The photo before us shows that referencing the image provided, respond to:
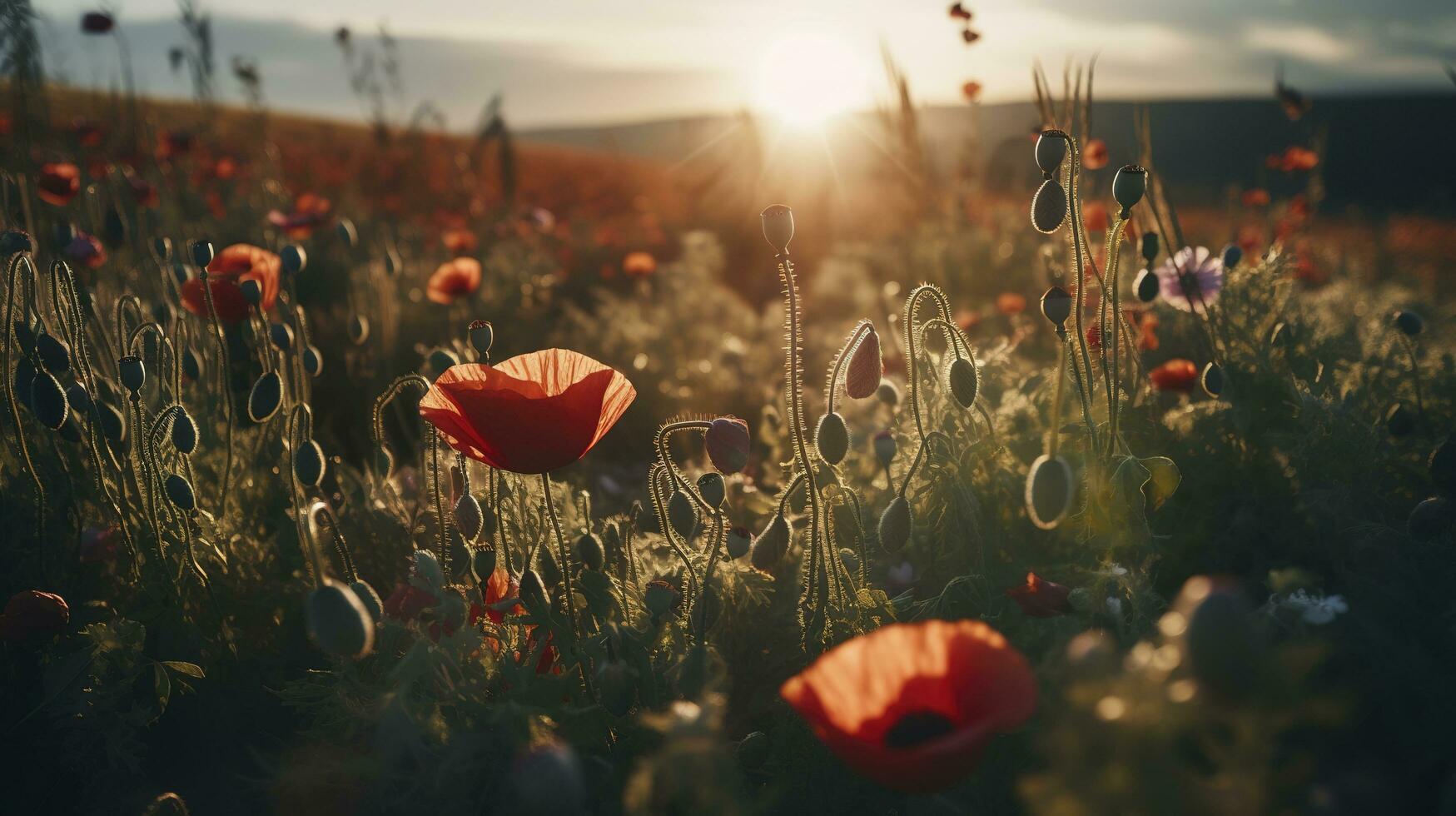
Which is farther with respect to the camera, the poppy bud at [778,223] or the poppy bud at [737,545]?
the poppy bud at [737,545]

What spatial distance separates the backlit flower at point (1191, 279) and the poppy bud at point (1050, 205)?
86 centimetres

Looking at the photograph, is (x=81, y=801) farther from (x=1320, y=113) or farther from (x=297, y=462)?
(x=1320, y=113)

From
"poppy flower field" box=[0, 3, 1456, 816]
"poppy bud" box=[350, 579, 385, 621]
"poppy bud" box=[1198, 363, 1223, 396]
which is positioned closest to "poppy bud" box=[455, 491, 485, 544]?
"poppy flower field" box=[0, 3, 1456, 816]

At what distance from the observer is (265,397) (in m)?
1.72

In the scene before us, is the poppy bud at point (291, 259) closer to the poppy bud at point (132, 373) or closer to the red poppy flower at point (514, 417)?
the poppy bud at point (132, 373)

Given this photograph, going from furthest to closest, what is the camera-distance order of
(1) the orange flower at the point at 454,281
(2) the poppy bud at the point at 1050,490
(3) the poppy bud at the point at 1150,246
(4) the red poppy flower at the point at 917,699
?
(1) the orange flower at the point at 454,281
(3) the poppy bud at the point at 1150,246
(2) the poppy bud at the point at 1050,490
(4) the red poppy flower at the point at 917,699

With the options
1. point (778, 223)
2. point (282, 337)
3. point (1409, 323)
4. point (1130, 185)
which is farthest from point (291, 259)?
point (1409, 323)

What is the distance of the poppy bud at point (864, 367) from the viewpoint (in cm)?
148

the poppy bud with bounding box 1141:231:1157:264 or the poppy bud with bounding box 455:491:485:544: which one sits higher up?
the poppy bud with bounding box 1141:231:1157:264

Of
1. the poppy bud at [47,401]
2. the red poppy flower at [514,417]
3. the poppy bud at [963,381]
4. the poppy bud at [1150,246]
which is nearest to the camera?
the red poppy flower at [514,417]

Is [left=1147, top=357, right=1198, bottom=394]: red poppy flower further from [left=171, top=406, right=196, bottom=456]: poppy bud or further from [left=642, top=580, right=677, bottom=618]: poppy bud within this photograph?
[left=171, top=406, right=196, bottom=456]: poppy bud

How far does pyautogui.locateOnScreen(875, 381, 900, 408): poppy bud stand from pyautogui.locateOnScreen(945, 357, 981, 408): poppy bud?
44 centimetres

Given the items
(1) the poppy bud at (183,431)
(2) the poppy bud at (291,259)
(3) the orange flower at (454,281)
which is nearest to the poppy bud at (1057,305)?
(1) the poppy bud at (183,431)

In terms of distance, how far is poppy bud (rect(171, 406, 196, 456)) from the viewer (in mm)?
1649
